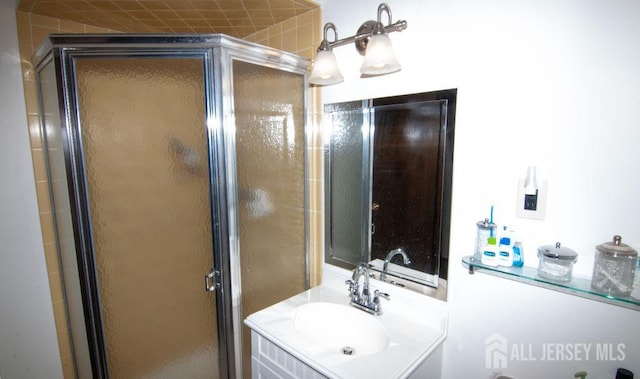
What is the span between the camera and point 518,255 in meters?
0.94

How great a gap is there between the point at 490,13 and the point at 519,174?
526 millimetres

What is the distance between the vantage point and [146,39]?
3.65 ft

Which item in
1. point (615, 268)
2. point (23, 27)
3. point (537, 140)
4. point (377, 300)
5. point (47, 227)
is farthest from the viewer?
point (47, 227)

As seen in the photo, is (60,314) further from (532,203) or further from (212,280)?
(532,203)

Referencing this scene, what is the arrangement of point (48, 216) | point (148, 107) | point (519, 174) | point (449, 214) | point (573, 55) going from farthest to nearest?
point (48, 216), point (148, 107), point (449, 214), point (519, 174), point (573, 55)

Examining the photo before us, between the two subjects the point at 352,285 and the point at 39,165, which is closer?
the point at 352,285

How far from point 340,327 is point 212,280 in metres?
0.59

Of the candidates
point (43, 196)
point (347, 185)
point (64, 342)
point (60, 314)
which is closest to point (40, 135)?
point (43, 196)

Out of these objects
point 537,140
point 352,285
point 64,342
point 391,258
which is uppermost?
point 537,140

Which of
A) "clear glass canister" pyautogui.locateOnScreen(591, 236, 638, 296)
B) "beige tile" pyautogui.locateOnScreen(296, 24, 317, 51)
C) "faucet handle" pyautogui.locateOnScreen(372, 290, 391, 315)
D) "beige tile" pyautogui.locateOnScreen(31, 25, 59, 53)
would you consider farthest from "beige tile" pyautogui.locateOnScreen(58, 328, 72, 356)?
"clear glass canister" pyautogui.locateOnScreen(591, 236, 638, 296)

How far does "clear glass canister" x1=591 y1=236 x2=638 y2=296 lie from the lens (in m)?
0.76

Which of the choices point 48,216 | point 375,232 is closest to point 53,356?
point 48,216

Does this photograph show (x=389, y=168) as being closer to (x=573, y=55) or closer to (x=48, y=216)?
(x=573, y=55)

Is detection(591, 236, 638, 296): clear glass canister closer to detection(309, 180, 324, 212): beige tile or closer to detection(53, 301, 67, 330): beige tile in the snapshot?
detection(309, 180, 324, 212): beige tile
